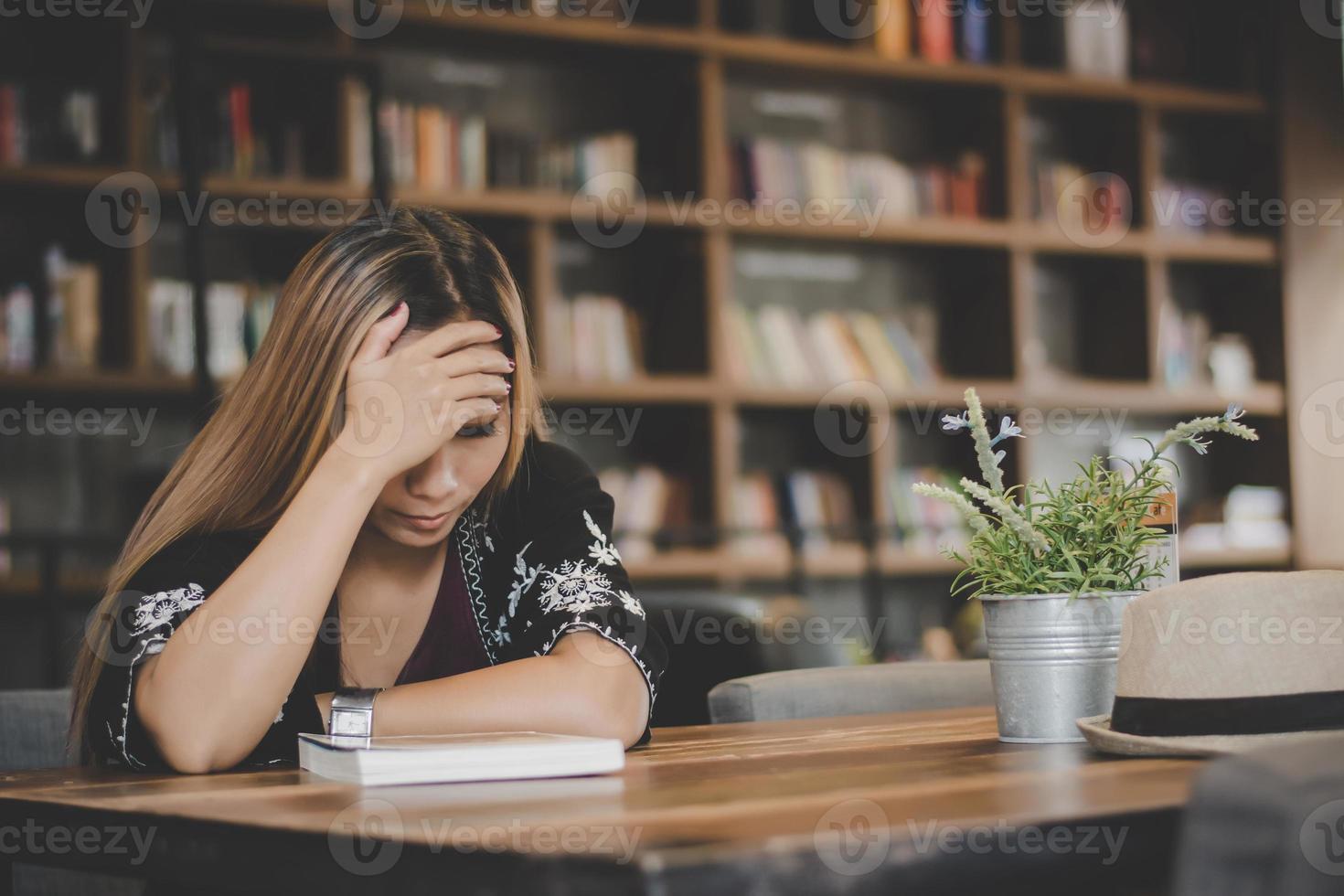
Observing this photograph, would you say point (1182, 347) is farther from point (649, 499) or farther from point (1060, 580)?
point (1060, 580)

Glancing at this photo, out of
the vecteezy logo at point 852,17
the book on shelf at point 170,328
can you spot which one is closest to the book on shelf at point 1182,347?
the vecteezy logo at point 852,17

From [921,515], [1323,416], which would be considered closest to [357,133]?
[921,515]

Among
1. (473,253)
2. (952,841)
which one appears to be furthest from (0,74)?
(952,841)

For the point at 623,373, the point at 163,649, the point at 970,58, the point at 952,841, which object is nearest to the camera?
the point at 952,841

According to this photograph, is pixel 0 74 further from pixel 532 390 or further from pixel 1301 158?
pixel 1301 158

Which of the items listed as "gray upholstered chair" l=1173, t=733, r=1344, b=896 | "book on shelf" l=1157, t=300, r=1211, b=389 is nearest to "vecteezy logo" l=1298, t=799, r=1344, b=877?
"gray upholstered chair" l=1173, t=733, r=1344, b=896

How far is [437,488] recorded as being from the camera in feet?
4.73

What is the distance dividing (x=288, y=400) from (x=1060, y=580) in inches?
30.6

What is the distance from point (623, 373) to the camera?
172 inches

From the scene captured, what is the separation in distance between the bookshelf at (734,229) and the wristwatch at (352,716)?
2.09 m

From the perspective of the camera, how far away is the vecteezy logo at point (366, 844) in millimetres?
728

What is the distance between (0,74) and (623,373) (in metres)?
1.92

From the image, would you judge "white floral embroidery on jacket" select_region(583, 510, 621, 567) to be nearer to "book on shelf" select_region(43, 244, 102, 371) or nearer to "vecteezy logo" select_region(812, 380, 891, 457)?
"book on shelf" select_region(43, 244, 102, 371)

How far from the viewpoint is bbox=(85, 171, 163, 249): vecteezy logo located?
372cm
